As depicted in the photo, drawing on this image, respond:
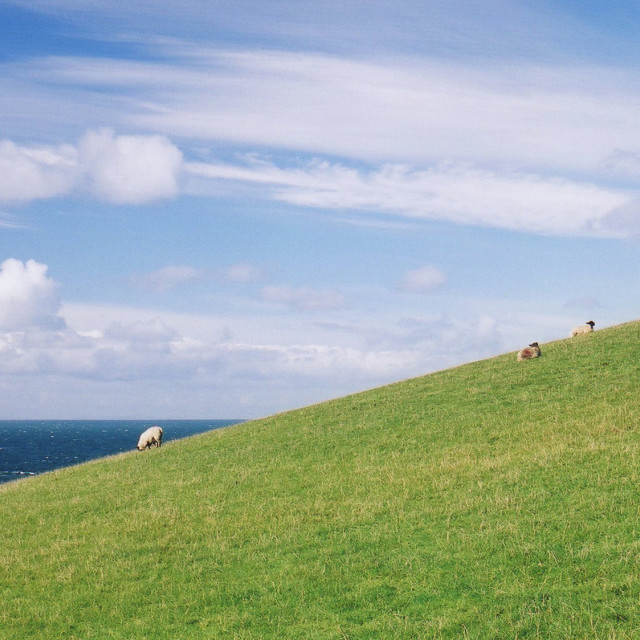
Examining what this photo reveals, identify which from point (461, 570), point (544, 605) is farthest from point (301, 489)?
point (544, 605)

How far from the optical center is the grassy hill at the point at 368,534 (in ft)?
42.9

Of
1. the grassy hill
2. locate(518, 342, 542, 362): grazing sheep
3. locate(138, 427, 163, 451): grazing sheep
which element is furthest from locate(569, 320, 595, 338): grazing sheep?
locate(138, 427, 163, 451): grazing sheep

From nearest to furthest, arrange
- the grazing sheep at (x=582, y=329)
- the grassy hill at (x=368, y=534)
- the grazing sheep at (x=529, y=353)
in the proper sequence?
the grassy hill at (x=368, y=534) < the grazing sheep at (x=529, y=353) < the grazing sheep at (x=582, y=329)

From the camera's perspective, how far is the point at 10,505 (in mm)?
29266

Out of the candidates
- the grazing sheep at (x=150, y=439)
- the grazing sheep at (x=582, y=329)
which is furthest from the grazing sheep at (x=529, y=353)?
the grazing sheep at (x=150, y=439)

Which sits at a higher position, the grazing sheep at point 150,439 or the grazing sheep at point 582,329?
the grazing sheep at point 582,329

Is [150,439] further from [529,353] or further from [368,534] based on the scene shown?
[368,534]

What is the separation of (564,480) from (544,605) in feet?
23.2

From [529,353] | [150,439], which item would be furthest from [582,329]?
[150,439]

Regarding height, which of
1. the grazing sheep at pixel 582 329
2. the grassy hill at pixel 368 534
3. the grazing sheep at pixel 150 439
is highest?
the grazing sheep at pixel 582 329

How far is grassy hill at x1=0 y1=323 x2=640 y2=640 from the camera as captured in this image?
13.1m

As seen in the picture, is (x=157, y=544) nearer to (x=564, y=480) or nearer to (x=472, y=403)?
(x=564, y=480)

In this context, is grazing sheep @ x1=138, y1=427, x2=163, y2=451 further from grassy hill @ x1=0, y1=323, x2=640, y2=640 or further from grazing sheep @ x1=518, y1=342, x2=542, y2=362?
grazing sheep @ x1=518, y1=342, x2=542, y2=362

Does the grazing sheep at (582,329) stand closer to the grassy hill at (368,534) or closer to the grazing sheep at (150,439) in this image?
the grassy hill at (368,534)
